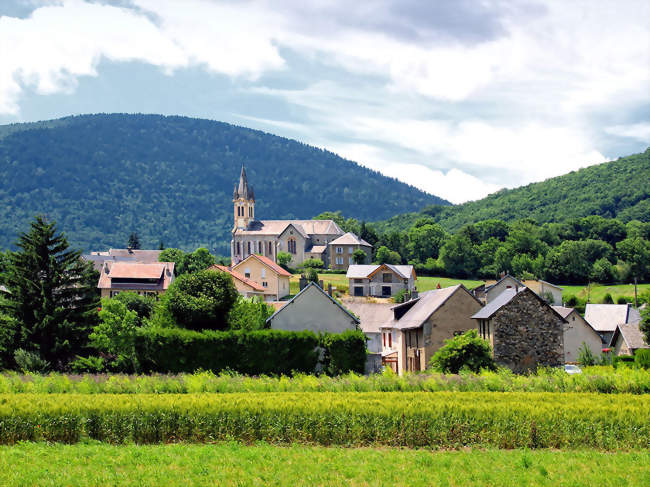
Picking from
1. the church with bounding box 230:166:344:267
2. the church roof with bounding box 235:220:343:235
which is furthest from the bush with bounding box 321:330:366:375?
the church roof with bounding box 235:220:343:235

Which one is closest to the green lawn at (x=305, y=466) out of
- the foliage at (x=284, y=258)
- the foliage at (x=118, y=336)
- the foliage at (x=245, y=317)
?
the foliage at (x=118, y=336)

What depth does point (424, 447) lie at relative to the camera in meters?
21.7

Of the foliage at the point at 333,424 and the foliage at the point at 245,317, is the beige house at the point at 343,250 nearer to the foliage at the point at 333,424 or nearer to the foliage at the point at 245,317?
the foliage at the point at 245,317

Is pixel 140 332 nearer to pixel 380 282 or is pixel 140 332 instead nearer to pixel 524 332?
pixel 524 332

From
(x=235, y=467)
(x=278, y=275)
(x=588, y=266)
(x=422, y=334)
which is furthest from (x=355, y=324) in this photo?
(x=588, y=266)

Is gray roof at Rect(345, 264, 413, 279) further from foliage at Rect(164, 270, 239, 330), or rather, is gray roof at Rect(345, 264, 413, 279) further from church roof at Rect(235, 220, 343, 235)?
foliage at Rect(164, 270, 239, 330)

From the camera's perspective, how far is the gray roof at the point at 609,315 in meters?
77.8

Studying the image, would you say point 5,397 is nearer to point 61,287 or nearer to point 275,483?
point 275,483

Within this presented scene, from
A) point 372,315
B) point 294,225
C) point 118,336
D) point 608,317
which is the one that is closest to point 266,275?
point 372,315

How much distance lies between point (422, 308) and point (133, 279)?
62.5 meters

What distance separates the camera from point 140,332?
1633 inches

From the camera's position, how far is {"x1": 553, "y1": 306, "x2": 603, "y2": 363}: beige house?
210ft

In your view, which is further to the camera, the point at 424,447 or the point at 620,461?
the point at 424,447

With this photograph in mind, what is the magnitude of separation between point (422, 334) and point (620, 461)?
31226mm
